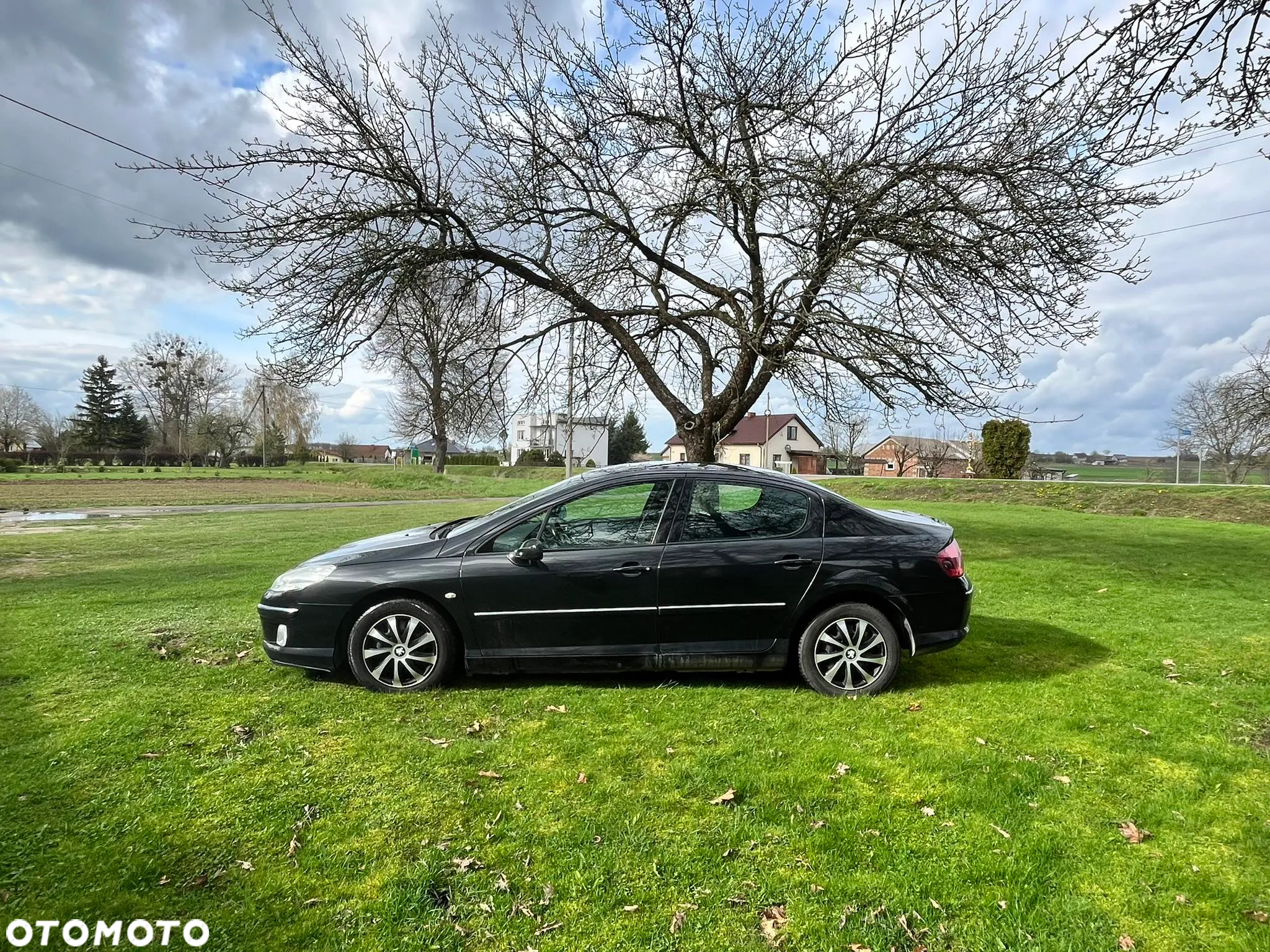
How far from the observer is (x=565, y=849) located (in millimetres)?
2715

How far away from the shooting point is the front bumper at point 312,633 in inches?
179

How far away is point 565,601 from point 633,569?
0.50 m

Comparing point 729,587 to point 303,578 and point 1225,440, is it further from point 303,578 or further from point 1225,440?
point 1225,440

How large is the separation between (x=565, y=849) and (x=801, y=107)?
8.94 metres

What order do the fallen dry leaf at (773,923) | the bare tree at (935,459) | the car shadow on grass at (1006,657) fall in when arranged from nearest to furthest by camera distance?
the fallen dry leaf at (773,923), the car shadow on grass at (1006,657), the bare tree at (935,459)

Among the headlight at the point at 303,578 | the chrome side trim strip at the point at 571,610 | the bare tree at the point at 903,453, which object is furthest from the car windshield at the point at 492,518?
the bare tree at the point at 903,453

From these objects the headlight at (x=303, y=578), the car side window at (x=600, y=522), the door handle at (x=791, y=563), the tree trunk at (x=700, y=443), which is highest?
the tree trunk at (x=700, y=443)

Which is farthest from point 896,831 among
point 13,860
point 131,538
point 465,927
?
point 131,538


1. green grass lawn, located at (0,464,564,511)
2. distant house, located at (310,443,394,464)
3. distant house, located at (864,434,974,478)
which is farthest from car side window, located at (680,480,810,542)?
distant house, located at (310,443,394,464)

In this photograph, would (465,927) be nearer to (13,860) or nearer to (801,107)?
(13,860)

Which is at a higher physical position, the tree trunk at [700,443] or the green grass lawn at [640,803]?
the tree trunk at [700,443]

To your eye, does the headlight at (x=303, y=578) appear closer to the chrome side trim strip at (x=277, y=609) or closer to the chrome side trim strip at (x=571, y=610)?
the chrome side trim strip at (x=277, y=609)

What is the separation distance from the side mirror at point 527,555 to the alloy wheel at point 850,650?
2.00m

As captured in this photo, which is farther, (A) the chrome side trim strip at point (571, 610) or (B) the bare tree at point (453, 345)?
(B) the bare tree at point (453, 345)
